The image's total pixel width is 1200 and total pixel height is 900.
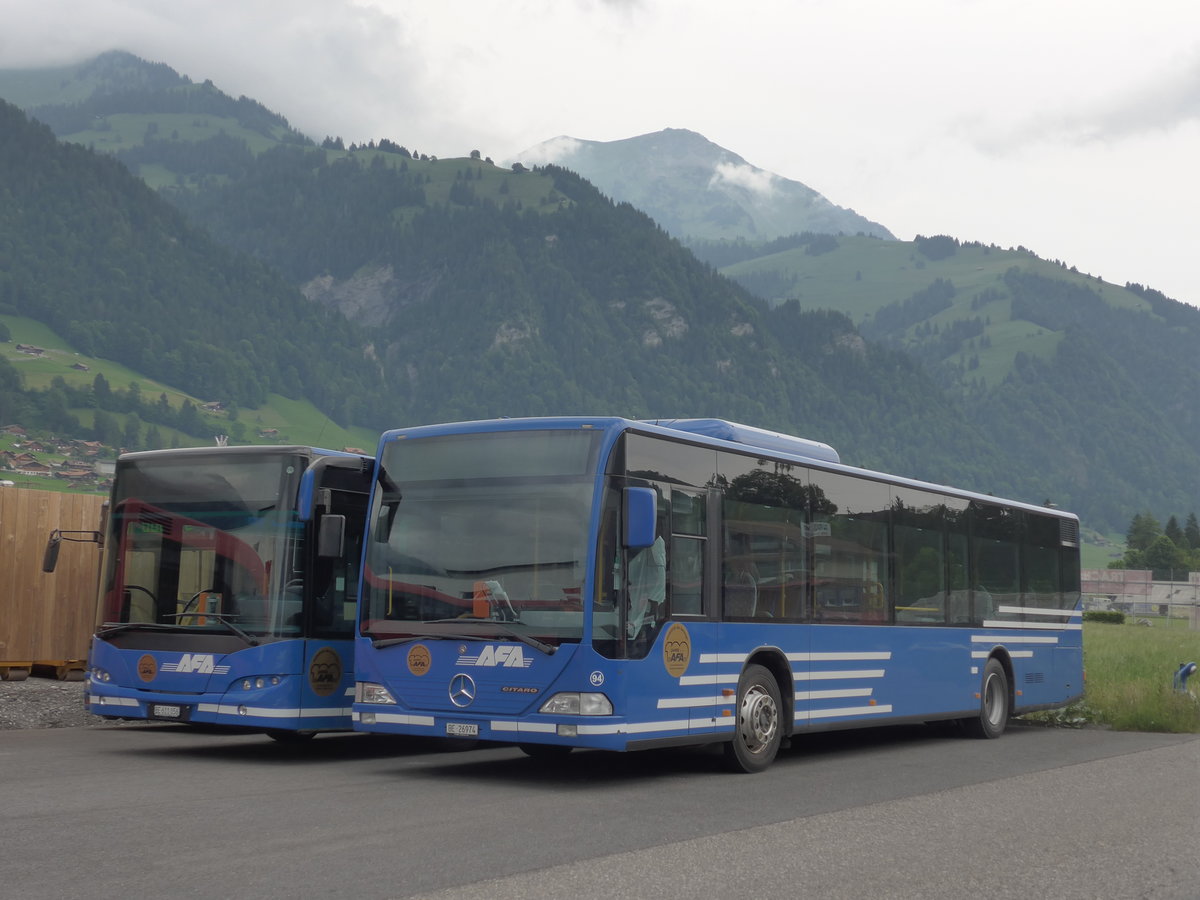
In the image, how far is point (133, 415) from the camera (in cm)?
17162

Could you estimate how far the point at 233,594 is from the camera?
41.7 feet

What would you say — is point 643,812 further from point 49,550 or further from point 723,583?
point 49,550

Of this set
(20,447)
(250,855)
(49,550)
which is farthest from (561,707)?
(20,447)

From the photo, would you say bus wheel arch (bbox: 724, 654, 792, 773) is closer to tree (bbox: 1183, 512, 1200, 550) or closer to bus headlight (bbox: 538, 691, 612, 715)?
bus headlight (bbox: 538, 691, 612, 715)

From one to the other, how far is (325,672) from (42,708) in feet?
17.2

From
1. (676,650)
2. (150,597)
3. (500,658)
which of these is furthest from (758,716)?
(150,597)

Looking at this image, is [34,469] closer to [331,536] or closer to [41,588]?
[41,588]

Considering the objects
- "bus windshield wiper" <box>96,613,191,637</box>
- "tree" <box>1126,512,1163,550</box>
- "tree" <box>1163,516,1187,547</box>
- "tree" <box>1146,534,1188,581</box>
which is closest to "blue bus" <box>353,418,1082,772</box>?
"bus windshield wiper" <box>96,613,191,637</box>

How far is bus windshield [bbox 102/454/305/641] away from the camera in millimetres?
12672

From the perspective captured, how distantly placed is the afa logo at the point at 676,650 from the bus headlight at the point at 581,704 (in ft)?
2.46

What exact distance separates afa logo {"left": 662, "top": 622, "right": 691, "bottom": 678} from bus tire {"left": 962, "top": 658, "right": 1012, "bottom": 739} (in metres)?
6.80

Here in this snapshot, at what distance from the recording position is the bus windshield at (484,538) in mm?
11102

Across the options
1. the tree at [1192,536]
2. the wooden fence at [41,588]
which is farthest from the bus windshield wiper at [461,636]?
the tree at [1192,536]

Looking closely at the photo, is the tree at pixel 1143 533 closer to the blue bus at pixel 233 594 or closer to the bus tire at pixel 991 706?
the bus tire at pixel 991 706
